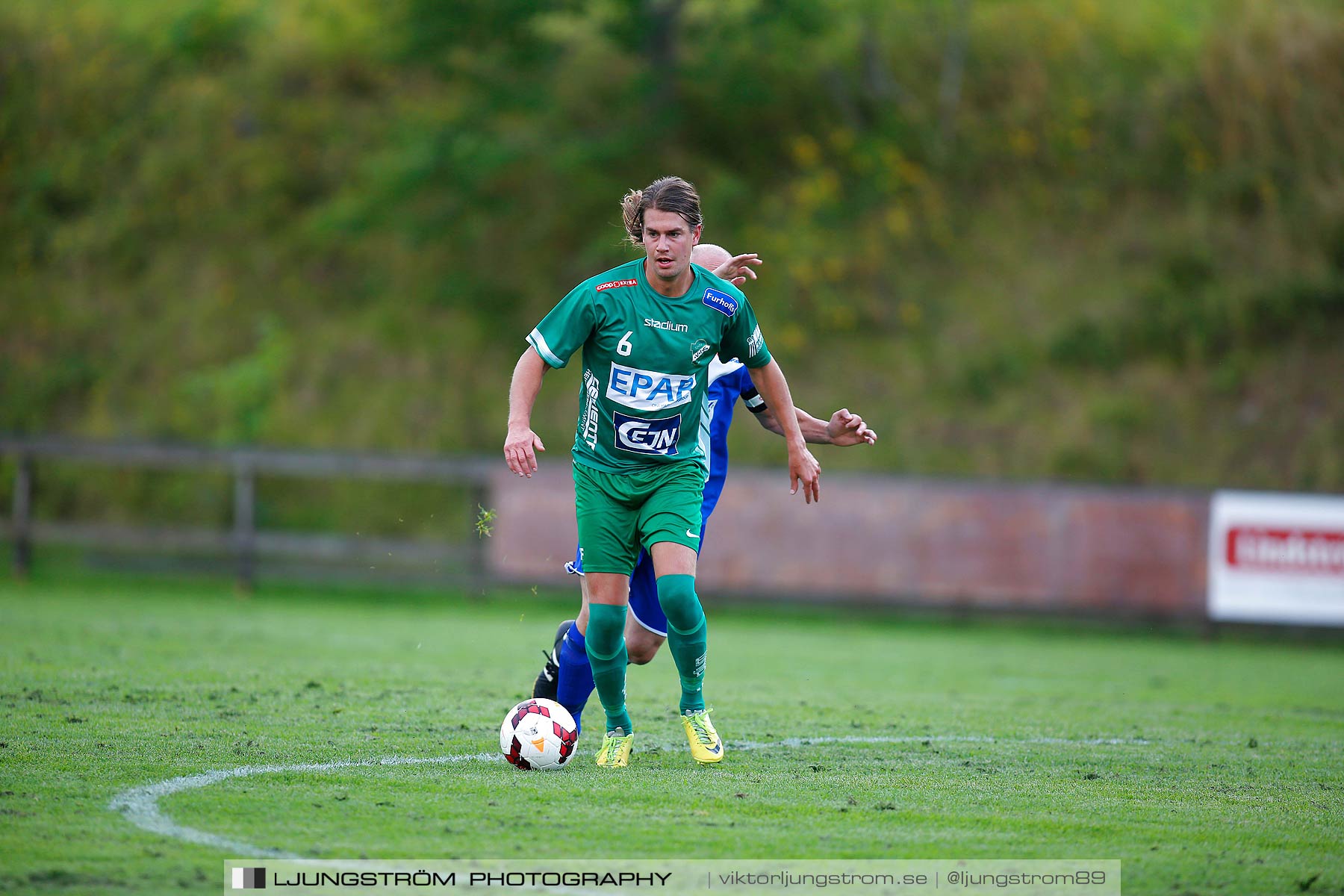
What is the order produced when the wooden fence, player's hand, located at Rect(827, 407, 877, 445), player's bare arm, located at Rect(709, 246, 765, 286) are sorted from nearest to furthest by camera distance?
player's hand, located at Rect(827, 407, 877, 445) < player's bare arm, located at Rect(709, 246, 765, 286) < the wooden fence

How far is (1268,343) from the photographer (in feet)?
65.6

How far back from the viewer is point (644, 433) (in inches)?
215

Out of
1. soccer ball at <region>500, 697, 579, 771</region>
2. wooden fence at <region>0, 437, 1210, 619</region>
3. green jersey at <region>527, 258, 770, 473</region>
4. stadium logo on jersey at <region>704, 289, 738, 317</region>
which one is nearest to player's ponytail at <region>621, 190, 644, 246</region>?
green jersey at <region>527, 258, 770, 473</region>

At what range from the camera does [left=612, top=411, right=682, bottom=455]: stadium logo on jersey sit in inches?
214

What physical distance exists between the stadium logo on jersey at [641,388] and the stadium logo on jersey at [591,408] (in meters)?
0.08

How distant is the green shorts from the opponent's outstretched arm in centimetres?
62

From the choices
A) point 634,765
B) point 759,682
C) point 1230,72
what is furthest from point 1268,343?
point 634,765

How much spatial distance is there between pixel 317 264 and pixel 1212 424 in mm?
15470

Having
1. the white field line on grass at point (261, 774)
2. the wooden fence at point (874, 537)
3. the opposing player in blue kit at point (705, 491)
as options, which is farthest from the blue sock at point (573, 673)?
the wooden fence at point (874, 537)

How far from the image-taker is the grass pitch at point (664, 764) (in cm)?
395

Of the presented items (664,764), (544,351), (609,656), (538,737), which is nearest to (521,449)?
(544,351)

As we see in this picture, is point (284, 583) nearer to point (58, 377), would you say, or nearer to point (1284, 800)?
point (58, 377)

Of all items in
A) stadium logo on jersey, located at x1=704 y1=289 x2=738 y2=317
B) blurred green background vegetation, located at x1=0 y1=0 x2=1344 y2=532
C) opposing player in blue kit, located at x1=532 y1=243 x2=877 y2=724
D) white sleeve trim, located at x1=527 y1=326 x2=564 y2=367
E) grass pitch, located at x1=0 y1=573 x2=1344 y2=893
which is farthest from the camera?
blurred green background vegetation, located at x1=0 y1=0 x2=1344 y2=532

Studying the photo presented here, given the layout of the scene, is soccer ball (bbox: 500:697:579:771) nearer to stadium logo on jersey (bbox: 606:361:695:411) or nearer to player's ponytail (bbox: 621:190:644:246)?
stadium logo on jersey (bbox: 606:361:695:411)
